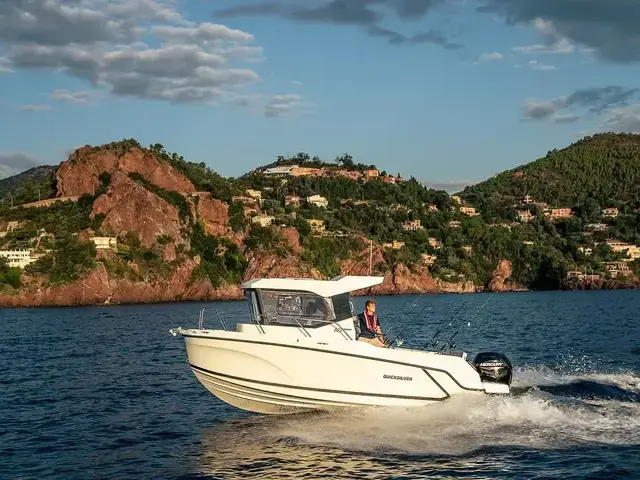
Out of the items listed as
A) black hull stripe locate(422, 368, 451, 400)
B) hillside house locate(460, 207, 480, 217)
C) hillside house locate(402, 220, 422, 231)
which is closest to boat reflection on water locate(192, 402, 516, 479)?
black hull stripe locate(422, 368, 451, 400)

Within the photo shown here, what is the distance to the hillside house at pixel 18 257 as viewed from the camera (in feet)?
343

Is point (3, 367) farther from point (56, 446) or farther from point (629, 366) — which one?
point (629, 366)

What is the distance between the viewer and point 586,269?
492 ft

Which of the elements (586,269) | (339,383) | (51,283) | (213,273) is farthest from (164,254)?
(339,383)

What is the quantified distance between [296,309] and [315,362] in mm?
1390

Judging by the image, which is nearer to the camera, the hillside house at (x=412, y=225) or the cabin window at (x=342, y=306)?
the cabin window at (x=342, y=306)

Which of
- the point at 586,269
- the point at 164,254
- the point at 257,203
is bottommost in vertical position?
the point at 586,269

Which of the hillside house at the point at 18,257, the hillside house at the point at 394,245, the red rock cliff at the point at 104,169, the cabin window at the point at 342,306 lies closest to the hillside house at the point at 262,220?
the red rock cliff at the point at 104,169

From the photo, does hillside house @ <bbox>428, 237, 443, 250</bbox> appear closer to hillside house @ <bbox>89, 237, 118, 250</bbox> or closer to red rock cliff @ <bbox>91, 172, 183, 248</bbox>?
red rock cliff @ <bbox>91, 172, 183, 248</bbox>

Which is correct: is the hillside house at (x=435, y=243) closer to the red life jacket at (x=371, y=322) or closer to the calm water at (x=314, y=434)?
the calm water at (x=314, y=434)

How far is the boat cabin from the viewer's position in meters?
16.3

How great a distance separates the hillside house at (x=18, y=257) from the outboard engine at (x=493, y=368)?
98.4 m

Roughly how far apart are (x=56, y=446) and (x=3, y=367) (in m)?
14.4

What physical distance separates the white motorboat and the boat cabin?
0.07 ft
